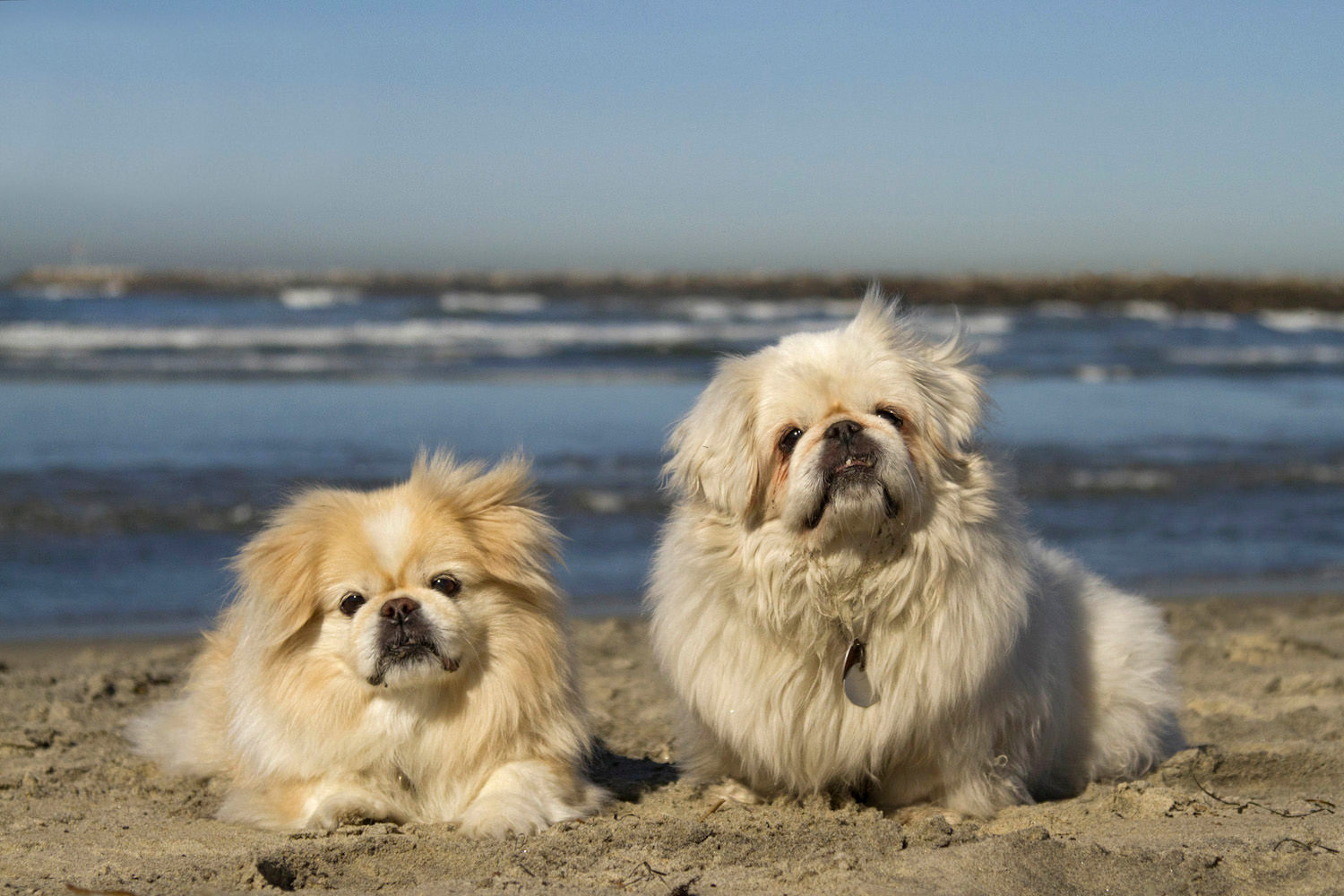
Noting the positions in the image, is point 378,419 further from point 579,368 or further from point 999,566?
point 999,566

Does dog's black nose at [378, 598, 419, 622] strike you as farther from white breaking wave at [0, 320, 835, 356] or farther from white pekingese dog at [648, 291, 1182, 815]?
white breaking wave at [0, 320, 835, 356]

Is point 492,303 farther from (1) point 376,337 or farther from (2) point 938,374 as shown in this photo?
(2) point 938,374

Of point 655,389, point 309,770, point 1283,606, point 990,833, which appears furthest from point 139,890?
point 655,389

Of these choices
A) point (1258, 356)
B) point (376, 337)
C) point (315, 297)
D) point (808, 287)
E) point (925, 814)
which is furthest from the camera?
point (808, 287)

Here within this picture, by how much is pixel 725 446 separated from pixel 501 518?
71 cm

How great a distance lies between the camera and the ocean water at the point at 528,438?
7578mm

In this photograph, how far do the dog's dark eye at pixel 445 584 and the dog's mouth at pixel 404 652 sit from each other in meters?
0.18

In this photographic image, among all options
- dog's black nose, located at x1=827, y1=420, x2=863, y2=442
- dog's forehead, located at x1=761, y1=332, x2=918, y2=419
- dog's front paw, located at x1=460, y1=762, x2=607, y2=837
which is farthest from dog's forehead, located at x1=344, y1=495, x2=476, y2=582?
dog's black nose, located at x1=827, y1=420, x2=863, y2=442

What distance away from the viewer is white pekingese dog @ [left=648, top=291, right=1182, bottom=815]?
3.15 m

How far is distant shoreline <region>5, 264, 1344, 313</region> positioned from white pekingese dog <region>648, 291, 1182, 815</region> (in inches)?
1264

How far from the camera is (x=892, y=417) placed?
3.23m

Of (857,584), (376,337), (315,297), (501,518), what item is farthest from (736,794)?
(315,297)

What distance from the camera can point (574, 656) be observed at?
3.65 metres

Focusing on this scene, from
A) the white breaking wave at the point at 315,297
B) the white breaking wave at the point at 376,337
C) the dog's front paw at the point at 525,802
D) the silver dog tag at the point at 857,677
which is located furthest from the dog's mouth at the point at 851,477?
the white breaking wave at the point at 315,297
